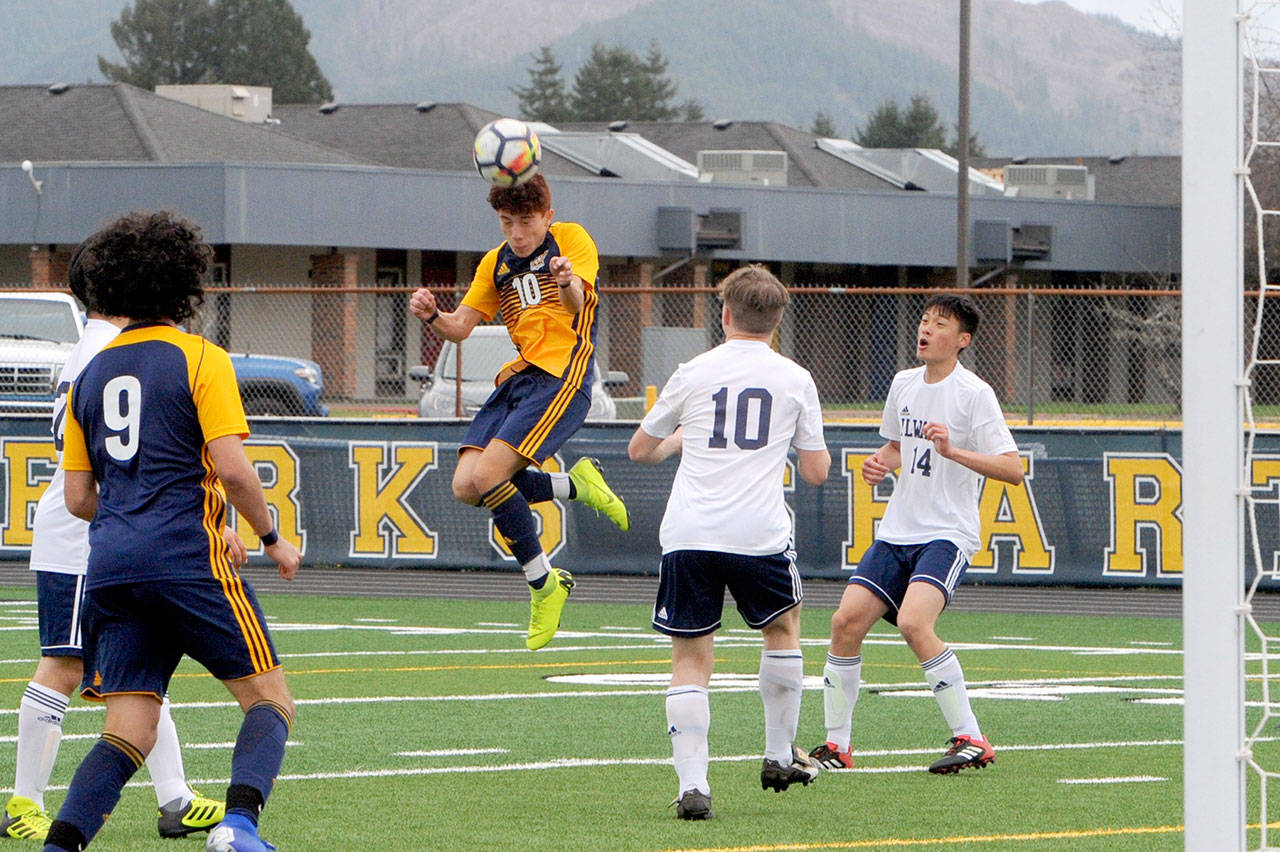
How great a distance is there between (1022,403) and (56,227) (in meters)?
22.0

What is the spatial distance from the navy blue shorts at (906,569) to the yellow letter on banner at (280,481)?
10301 millimetres

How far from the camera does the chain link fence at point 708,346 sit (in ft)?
69.6

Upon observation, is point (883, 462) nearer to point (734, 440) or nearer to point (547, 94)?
point (734, 440)

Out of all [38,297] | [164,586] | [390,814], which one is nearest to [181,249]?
[164,586]

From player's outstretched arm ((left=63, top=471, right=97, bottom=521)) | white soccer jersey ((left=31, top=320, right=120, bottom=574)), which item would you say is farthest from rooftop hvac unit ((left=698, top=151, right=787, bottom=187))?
player's outstretched arm ((left=63, top=471, right=97, bottom=521))

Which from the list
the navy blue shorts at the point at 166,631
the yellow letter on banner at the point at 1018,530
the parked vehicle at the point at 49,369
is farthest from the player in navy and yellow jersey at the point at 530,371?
the parked vehicle at the point at 49,369

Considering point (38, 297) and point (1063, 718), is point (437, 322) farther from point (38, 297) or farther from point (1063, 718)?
point (38, 297)

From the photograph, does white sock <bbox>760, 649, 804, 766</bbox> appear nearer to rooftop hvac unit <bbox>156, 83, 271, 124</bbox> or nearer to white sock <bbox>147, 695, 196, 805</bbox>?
white sock <bbox>147, 695, 196, 805</bbox>

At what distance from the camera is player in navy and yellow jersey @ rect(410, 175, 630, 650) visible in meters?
8.61

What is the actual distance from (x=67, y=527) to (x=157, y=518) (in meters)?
1.44

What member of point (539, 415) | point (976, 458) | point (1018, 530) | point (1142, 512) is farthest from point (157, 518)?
point (1142, 512)

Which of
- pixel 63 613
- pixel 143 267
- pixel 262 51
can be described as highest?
pixel 262 51

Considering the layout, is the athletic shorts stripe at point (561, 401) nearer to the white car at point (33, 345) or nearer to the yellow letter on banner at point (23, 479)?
the yellow letter on banner at point (23, 479)

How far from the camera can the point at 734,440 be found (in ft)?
22.3
